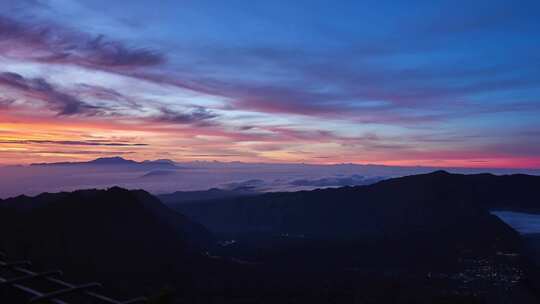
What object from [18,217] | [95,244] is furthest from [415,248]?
[18,217]

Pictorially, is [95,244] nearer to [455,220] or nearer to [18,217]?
[18,217]

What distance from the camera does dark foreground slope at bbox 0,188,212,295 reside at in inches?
2857

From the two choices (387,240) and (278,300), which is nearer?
(278,300)

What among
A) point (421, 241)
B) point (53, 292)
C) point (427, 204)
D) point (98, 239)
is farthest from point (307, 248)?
point (53, 292)

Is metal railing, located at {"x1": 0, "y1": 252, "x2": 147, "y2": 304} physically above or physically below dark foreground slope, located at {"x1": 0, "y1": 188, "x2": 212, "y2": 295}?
above

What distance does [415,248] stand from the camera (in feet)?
470

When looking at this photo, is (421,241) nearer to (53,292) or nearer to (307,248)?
(307,248)

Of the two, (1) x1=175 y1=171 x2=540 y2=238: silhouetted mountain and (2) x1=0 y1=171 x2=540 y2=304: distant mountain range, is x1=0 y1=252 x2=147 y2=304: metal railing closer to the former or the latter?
(2) x1=0 y1=171 x2=540 y2=304: distant mountain range

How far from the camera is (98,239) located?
89438 mm

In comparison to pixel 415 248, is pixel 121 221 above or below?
above

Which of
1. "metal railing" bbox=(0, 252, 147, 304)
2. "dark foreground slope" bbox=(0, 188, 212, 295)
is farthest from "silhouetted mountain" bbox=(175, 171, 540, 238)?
"metal railing" bbox=(0, 252, 147, 304)

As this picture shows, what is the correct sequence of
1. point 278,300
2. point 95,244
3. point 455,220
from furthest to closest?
1. point 455,220
2. point 95,244
3. point 278,300

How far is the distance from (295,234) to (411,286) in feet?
294

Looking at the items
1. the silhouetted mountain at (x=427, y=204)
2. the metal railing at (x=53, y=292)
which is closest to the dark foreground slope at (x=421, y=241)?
the silhouetted mountain at (x=427, y=204)
